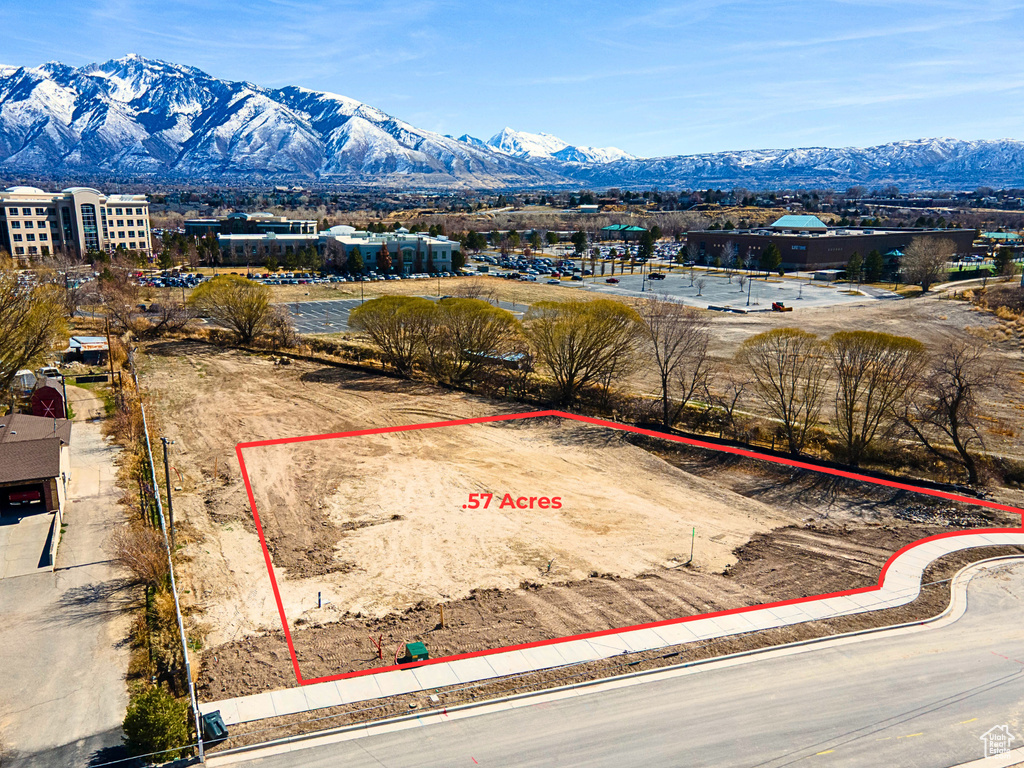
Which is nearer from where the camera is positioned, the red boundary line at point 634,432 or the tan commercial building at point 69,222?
the red boundary line at point 634,432

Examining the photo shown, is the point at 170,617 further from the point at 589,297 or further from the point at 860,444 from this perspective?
the point at 589,297

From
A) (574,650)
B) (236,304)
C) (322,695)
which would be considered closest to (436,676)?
(322,695)

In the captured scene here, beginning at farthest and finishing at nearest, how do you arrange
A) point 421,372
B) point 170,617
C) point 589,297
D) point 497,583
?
point 589,297 → point 421,372 → point 497,583 → point 170,617

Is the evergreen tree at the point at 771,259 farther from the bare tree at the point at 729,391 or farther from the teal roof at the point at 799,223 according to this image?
the bare tree at the point at 729,391

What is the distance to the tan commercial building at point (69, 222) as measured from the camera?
9769 cm

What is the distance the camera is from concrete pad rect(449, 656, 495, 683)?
16.1 metres

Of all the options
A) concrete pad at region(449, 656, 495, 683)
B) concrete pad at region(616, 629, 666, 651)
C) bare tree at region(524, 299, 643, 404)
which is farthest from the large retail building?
concrete pad at region(449, 656, 495, 683)

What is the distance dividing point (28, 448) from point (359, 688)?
1859 cm

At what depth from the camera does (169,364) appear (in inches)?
1923

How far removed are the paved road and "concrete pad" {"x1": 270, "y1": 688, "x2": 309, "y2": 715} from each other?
1.42 metres

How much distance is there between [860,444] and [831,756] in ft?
65.8

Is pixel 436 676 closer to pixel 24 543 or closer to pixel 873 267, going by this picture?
pixel 24 543

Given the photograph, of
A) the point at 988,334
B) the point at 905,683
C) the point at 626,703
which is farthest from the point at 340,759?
the point at 988,334

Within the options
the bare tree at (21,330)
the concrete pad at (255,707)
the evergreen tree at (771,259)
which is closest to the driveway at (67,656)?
the concrete pad at (255,707)
